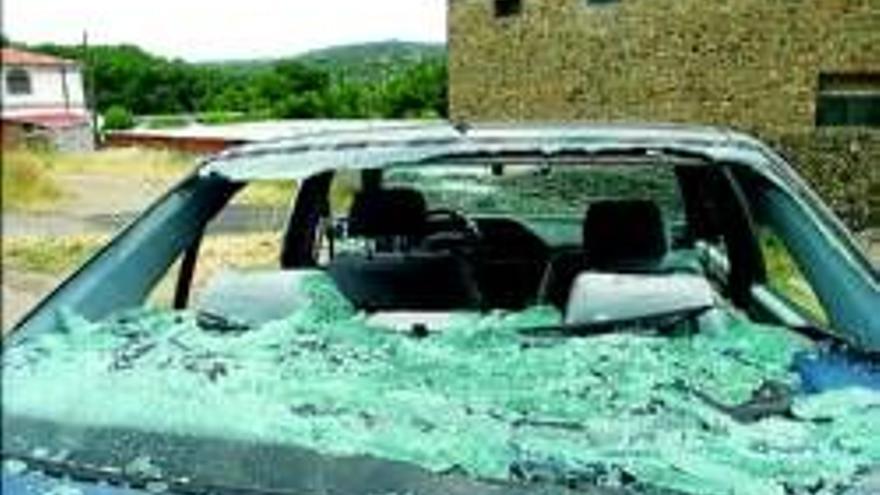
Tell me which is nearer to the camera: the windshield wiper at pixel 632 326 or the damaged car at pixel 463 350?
the damaged car at pixel 463 350

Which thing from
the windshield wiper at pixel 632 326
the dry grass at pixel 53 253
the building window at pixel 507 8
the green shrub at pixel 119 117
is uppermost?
the building window at pixel 507 8

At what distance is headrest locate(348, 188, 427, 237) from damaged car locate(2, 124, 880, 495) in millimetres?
10

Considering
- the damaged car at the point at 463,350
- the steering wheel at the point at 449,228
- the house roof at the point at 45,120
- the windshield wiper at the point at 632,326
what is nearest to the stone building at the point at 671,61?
the steering wheel at the point at 449,228

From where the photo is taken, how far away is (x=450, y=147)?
3.68 m

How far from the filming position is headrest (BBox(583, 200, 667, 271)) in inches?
163

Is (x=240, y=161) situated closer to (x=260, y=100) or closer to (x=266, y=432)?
(x=266, y=432)

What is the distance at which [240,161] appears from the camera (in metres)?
3.72

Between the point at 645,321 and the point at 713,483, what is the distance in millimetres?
831

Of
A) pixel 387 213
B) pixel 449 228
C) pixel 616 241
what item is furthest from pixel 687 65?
pixel 616 241

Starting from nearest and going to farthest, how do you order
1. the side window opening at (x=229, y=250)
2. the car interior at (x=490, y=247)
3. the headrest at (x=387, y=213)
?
the side window opening at (x=229, y=250)
the car interior at (x=490, y=247)
the headrest at (x=387, y=213)

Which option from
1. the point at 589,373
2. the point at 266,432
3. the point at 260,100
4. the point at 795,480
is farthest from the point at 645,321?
the point at 260,100

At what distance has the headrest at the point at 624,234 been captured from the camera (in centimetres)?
414

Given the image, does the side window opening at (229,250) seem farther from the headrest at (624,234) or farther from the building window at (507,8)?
the building window at (507,8)

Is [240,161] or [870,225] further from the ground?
[240,161]
